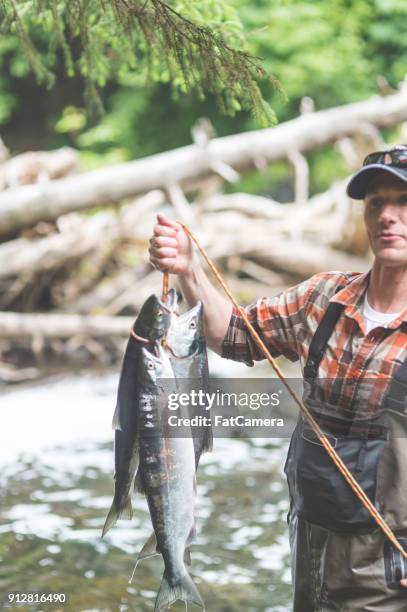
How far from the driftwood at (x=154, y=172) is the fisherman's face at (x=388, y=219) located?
7.29 metres

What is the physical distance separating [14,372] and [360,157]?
5.25 metres

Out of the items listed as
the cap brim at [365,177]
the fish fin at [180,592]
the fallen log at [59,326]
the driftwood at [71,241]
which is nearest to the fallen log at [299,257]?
the driftwood at [71,241]

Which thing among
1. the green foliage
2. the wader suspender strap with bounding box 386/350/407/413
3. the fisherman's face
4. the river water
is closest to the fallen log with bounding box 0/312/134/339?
the river water

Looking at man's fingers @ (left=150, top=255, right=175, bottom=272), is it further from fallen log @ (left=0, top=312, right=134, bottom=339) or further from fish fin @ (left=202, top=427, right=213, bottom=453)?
fallen log @ (left=0, top=312, right=134, bottom=339)

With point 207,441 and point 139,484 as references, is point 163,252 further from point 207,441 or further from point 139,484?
point 139,484

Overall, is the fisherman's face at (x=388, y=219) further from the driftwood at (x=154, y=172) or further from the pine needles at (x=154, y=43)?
the driftwood at (x=154, y=172)

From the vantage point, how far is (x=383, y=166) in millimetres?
2455

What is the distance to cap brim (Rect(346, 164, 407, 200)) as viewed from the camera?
244 centimetres

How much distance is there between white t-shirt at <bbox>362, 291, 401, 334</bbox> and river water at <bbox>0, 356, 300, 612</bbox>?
2476 millimetres

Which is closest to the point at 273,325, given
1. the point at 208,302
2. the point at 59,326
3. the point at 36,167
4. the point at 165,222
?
the point at 208,302

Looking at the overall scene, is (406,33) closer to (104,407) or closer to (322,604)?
(104,407)

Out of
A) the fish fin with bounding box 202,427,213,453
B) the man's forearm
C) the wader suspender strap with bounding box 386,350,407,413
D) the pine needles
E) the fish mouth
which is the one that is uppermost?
the pine needles

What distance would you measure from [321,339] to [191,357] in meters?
0.39

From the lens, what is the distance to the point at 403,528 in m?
2.33
